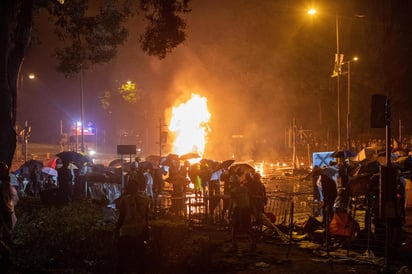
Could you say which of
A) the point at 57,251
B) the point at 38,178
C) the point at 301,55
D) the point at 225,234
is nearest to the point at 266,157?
the point at 301,55

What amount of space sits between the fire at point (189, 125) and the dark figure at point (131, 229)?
1548 inches

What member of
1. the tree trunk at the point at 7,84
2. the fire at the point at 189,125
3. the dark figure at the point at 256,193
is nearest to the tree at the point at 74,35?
the tree trunk at the point at 7,84

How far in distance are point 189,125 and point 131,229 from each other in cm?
4129

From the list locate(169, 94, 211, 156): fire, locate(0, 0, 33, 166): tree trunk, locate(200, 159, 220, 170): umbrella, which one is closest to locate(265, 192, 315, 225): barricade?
locate(200, 159, 220, 170): umbrella

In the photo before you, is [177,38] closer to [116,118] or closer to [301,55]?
[301,55]

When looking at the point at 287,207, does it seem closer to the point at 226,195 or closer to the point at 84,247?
the point at 226,195

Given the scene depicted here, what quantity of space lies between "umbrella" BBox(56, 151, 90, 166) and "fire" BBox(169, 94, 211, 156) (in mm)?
28224

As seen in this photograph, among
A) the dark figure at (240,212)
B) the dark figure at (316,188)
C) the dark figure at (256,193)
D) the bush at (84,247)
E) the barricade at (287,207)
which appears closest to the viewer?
the bush at (84,247)

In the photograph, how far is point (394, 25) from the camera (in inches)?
1828

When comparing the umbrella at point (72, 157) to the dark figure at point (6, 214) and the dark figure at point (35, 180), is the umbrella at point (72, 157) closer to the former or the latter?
the dark figure at point (35, 180)

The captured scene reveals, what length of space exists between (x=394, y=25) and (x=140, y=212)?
45.1 metres

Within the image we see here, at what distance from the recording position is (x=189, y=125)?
1921 inches

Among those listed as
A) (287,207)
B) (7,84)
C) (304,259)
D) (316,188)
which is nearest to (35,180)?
(7,84)

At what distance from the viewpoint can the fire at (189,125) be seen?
48.2m
